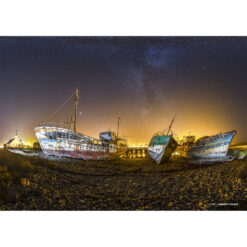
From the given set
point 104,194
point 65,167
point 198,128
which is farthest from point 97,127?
point 198,128

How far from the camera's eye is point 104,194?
4000 millimetres

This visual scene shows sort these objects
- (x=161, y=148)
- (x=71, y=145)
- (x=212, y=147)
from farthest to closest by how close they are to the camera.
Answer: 1. (x=161, y=148)
2. (x=71, y=145)
3. (x=212, y=147)

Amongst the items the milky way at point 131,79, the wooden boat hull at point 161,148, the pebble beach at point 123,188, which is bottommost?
the pebble beach at point 123,188

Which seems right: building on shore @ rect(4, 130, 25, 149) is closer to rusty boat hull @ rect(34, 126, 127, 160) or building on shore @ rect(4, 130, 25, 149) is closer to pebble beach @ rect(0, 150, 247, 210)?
pebble beach @ rect(0, 150, 247, 210)

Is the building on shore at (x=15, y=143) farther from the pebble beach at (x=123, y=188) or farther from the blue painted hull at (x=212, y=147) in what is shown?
the blue painted hull at (x=212, y=147)

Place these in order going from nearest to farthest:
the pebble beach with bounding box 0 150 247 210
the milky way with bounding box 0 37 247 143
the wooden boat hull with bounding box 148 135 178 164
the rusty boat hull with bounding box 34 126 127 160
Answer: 1. the pebble beach with bounding box 0 150 247 210
2. the milky way with bounding box 0 37 247 143
3. the wooden boat hull with bounding box 148 135 178 164
4. the rusty boat hull with bounding box 34 126 127 160

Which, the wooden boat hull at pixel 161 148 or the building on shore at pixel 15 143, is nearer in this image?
the building on shore at pixel 15 143

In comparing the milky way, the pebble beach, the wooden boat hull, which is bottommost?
the pebble beach

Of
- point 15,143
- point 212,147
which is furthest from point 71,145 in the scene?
point 212,147

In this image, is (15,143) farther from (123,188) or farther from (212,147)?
(212,147)

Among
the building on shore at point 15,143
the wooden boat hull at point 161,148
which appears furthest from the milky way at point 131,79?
the wooden boat hull at point 161,148

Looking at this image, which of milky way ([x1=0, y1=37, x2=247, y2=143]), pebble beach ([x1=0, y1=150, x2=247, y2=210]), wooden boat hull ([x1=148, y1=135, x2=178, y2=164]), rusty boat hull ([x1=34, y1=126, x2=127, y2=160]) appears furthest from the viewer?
rusty boat hull ([x1=34, y1=126, x2=127, y2=160])

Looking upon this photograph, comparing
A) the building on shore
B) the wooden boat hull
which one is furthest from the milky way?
the wooden boat hull

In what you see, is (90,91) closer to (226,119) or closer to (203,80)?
(203,80)
